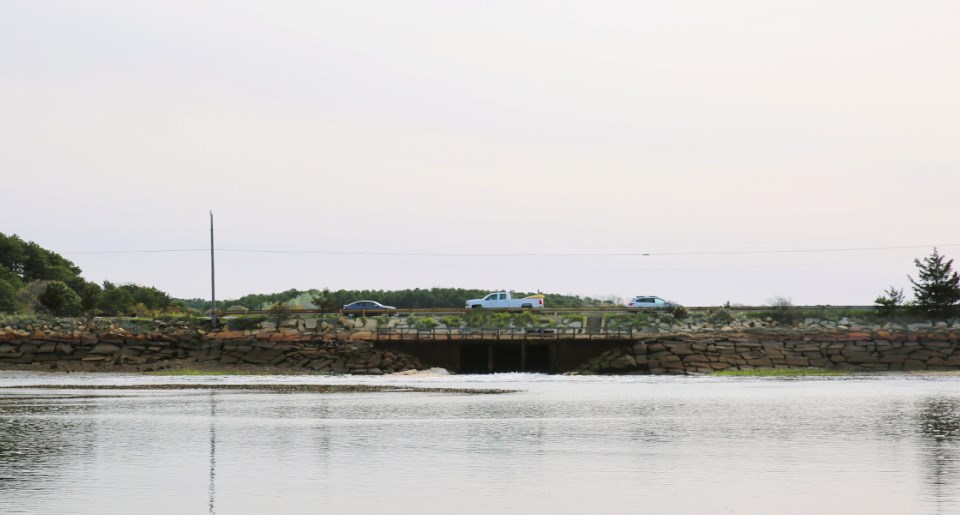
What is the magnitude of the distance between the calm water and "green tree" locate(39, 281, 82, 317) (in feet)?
199

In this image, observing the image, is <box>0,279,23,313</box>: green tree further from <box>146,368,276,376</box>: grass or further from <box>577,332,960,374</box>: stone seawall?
<box>577,332,960,374</box>: stone seawall

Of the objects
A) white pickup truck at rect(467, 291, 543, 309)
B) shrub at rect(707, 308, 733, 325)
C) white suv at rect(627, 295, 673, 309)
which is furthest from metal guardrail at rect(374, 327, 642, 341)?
white suv at rect(627, 295, 673, 309)

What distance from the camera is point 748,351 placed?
7300cm

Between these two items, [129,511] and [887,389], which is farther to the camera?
[887,389]

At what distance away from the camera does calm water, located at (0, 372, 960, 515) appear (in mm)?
17562

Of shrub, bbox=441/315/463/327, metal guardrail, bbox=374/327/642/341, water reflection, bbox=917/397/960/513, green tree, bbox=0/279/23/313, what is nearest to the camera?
water reflection, bbox=917/397/960/513

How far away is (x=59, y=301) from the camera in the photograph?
100 m

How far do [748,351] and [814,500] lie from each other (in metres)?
56.6

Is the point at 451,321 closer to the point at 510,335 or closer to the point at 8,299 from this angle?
the point at 510,335

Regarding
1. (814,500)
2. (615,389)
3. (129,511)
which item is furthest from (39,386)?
(814,500)

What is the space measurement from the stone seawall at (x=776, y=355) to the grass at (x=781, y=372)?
37.2 inches

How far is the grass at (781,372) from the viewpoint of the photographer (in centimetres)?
6769

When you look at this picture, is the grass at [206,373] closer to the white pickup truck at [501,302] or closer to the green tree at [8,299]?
the white pickup truck at [501,302]

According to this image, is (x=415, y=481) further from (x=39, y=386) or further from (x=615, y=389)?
(x=39, y=386)
